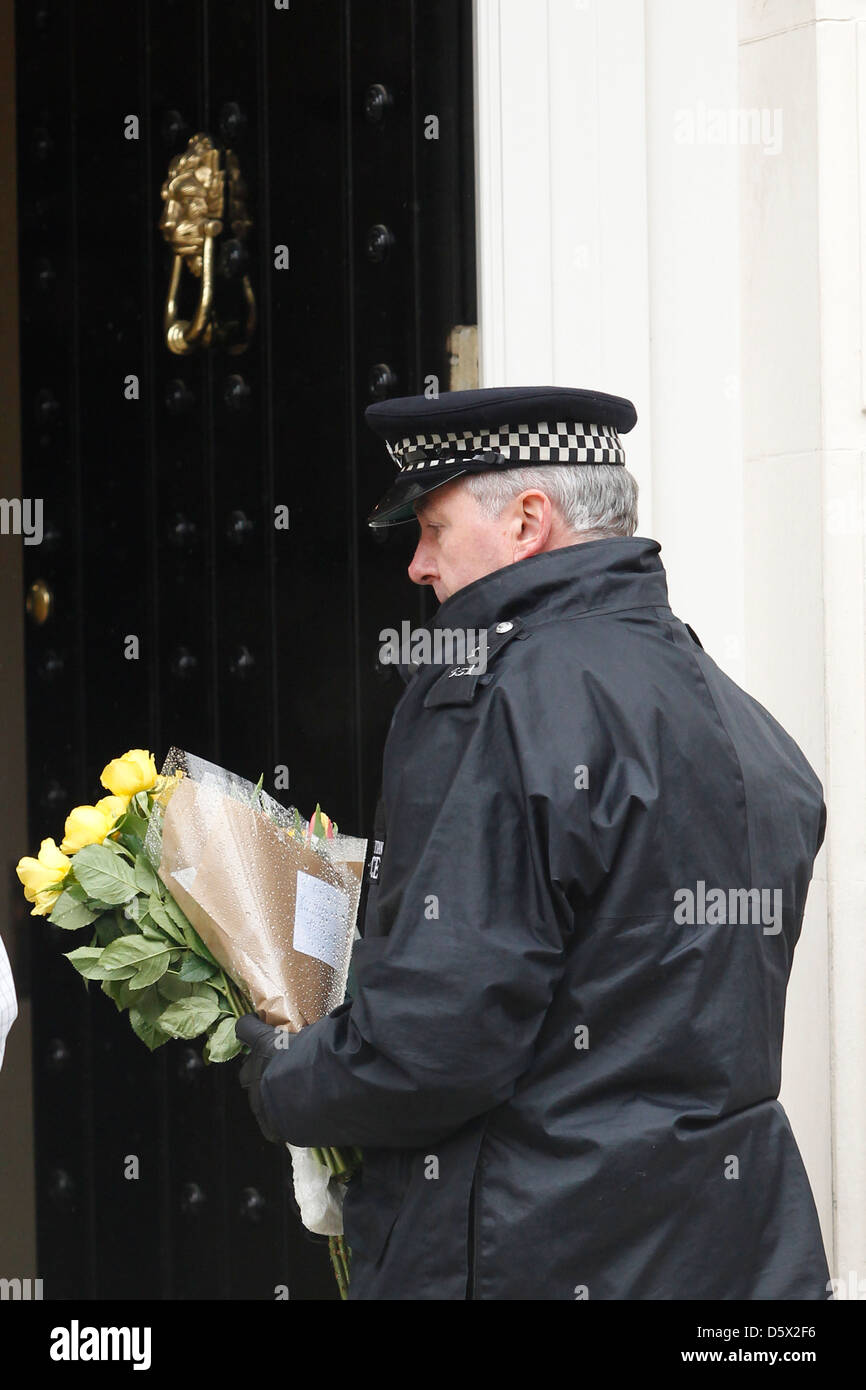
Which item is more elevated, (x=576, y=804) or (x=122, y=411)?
(x=122, y=411)

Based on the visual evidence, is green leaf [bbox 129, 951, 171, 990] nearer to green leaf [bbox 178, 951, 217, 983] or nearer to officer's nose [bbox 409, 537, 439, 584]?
green leaf [bbox 178, 951, 217, 983]

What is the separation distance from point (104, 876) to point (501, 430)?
70 cm

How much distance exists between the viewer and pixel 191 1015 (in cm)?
181

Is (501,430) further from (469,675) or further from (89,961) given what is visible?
(89,961)

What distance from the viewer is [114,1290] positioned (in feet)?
9.43

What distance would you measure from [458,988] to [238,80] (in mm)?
1912

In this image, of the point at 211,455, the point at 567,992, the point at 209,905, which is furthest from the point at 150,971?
the point at 211,455

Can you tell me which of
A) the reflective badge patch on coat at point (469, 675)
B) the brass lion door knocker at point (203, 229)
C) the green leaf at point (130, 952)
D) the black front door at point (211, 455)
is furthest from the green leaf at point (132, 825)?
the brass lion door knocker at point (203, 229)

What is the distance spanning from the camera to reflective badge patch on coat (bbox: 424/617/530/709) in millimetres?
1580

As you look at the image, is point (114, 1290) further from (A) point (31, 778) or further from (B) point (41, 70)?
(B) point (41, 70)

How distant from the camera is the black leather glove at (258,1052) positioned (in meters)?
1.70
